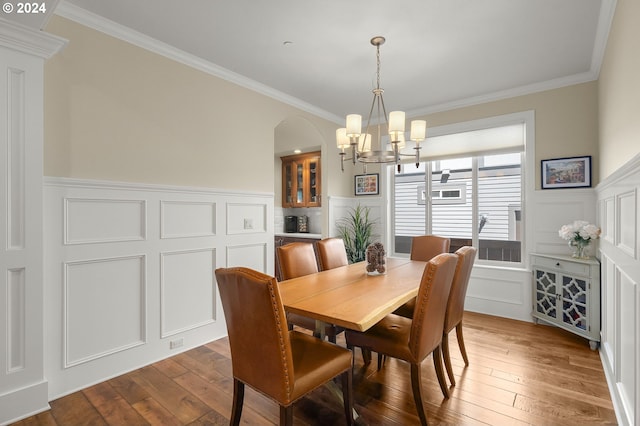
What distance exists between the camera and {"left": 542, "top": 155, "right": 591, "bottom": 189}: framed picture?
3.28 meters

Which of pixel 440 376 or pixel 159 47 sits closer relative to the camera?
pixel 440 376

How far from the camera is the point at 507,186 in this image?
3961mm

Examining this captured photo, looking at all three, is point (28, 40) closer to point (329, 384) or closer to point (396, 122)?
point (396, 122)

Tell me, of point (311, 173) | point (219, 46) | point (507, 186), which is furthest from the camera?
point (311, 173)

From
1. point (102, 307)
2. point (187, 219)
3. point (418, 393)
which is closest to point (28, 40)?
point (187, 219)

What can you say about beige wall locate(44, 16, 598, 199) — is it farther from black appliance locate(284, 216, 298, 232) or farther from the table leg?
black appliance locate(284, 216, 298, 232)

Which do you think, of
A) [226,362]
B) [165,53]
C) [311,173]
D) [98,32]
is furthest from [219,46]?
[311,173]

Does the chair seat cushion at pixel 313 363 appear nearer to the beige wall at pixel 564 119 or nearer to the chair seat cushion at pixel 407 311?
the chair seat cushion at pixel 407 311

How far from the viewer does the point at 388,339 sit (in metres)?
1.92

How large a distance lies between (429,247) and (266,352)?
2418 millimetres

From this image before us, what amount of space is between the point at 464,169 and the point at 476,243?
3.24 ft

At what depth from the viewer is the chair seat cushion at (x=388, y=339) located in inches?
72.9

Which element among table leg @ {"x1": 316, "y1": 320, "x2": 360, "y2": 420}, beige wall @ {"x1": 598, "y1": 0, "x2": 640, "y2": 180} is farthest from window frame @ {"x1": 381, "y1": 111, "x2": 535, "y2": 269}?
table leg @ {"x1": 316, "y1": 320, "x2": 360, "y2": 420}

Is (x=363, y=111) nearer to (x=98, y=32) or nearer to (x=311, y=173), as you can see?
(x=311, y=173)
